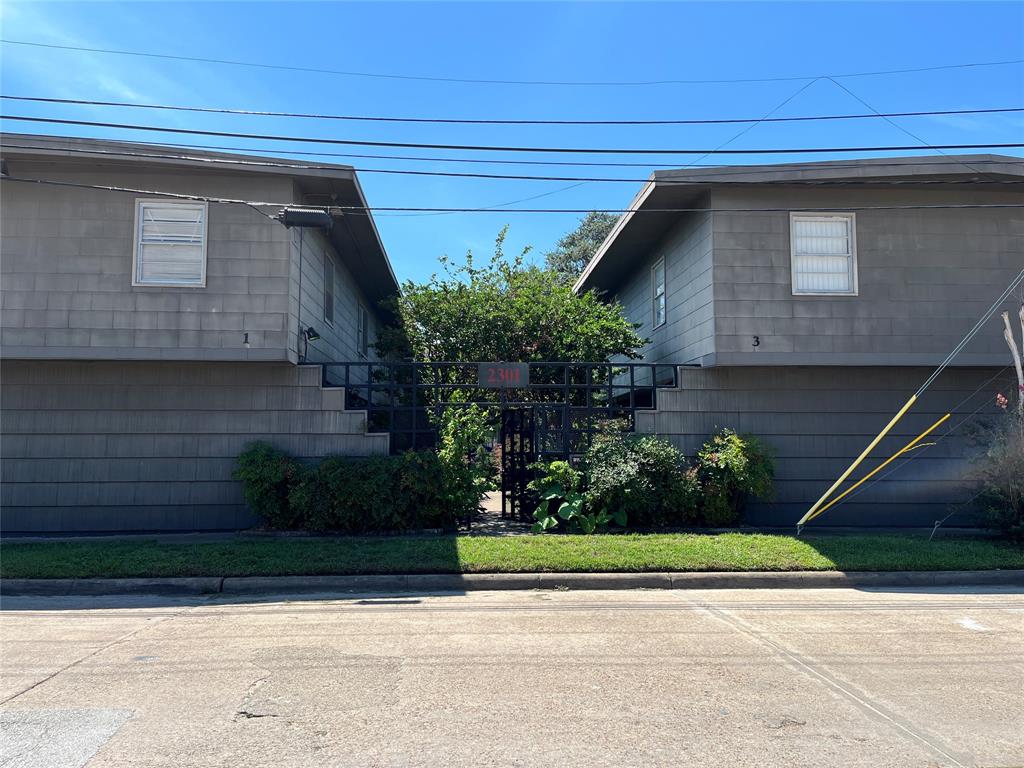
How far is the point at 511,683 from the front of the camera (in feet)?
16.9

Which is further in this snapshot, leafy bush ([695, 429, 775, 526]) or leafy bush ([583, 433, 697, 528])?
leafy bush ([695, 429, 775, 526])

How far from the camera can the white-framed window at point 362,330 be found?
18312 mm

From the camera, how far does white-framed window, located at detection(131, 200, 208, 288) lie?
441 inches

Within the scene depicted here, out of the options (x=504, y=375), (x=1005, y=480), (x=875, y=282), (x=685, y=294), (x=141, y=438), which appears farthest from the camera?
(x=685, y=294)

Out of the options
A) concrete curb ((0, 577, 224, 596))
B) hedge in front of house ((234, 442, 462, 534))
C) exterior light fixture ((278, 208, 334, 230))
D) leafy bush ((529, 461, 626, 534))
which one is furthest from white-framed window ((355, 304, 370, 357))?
concrete curb ((0, 577, 224, 596))

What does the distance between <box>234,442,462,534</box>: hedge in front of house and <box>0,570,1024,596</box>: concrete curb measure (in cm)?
227

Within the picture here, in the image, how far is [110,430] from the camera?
11.5 m

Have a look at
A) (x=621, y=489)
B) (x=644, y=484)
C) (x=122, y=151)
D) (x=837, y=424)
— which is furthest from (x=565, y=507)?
(x=122, y=151)

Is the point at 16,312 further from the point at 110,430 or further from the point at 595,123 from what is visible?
the point at 595,123

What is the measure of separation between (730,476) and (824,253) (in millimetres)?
4117

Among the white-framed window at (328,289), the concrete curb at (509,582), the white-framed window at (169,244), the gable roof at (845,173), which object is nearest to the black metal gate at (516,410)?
A: the white-framed window at (328,289)

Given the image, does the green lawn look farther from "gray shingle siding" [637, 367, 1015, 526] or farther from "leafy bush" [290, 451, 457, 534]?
"gray shingle siding" [637, 367, 1015, 526]

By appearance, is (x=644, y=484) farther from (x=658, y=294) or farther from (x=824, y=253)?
(x=658, y=294)

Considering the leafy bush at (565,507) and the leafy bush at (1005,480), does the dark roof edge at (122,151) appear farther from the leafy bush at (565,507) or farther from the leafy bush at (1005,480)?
the leafy bush at (1005,480)
